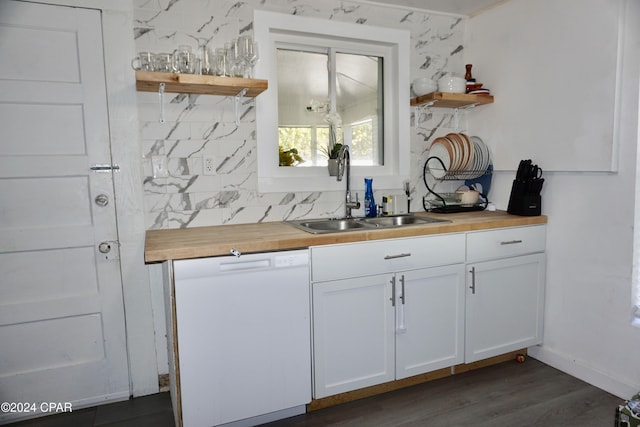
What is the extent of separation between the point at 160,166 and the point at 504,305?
220 centimetres

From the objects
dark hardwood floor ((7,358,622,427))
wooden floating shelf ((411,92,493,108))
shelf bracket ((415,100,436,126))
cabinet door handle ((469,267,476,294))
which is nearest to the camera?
dark hardwood floor ((7,358,622,427))

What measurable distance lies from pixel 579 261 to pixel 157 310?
97.6 inches

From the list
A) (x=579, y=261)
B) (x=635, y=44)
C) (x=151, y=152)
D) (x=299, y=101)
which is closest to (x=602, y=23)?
(x=635, y=44)

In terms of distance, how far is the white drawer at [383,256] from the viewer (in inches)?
79.0

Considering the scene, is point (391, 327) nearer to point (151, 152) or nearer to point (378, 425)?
point (378, 425)

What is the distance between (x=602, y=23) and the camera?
7.24 ft

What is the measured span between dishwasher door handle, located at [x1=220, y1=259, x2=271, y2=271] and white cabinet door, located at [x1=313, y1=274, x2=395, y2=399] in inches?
11.2

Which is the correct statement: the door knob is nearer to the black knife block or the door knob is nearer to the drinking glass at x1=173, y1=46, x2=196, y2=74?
the drinking glass at x1=173, y1=46, x2=196, y2=74

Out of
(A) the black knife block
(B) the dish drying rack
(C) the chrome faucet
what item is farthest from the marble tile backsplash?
(A) the black knife block

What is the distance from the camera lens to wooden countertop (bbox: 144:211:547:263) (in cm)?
176

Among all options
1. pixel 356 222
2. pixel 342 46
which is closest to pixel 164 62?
pixel 342 46

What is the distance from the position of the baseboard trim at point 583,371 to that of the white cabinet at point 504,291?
97 mm

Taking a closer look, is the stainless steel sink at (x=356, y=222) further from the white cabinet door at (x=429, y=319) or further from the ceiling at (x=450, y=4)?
the ceiling at (x=450, y=4)

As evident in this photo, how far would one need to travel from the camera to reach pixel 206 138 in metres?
2.38
